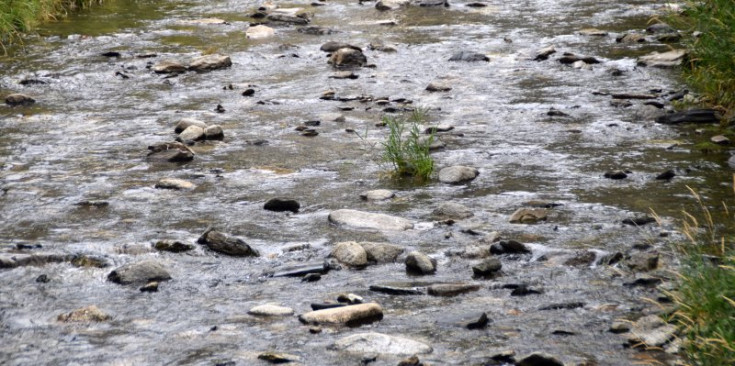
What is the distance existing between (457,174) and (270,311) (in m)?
2.55

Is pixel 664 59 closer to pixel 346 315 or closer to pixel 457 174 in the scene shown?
pixel 457 174

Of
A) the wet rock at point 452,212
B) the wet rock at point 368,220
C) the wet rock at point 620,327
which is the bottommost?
the wet rock at point 452,212

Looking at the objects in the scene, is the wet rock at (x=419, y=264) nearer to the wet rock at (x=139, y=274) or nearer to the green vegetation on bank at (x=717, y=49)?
the wet rock at (x=139, y=274)

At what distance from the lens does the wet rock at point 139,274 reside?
4875mm

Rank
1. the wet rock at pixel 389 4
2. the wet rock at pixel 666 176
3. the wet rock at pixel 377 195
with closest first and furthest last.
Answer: the wet rock at pixel 377 195, the wet rock at pixel 666 176, the wet rock at pixel 389 4

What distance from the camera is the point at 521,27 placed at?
12711 millimetres

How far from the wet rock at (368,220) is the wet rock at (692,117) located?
321 centimetres

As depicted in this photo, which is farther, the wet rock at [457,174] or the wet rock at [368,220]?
the wet rock at [457,174]

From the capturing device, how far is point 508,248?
517cm

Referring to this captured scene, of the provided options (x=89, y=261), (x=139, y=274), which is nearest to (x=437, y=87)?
(x=89, y=261)

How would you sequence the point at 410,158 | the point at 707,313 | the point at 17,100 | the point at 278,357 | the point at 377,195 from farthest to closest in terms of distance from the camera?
the point at 17,100 < the point at 410,158 < the point at 377,195 < the point at 278,357 < the point at 707,313

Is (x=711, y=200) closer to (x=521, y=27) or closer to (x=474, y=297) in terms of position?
(x=474, y=297)

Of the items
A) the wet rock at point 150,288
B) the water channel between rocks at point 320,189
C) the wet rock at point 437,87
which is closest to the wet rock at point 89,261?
the water channel between rocks at point 320,189

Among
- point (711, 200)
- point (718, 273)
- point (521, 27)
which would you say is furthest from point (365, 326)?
point (521, 27)
